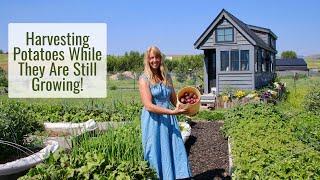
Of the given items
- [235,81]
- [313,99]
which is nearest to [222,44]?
[235,81]

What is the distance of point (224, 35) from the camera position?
62.2 feet

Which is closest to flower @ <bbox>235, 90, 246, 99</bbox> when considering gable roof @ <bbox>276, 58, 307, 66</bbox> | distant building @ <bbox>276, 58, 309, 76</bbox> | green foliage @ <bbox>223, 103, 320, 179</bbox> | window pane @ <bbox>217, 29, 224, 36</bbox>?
window pane @ <bbox>217, 29, 224, 36</bbox>

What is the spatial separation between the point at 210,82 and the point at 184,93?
16.3 metres

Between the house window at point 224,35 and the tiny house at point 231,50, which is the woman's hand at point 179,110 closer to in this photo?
the tiny house at point 231,50

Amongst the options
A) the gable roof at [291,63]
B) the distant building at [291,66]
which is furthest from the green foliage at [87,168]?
the gable roof at [291,63]

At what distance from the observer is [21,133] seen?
6465 millimetres

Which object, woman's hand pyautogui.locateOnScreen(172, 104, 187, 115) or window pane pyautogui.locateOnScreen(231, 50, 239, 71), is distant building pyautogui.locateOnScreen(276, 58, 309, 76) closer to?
window pane pyautogui.locateOnScreen(231, 50, 239, 71)

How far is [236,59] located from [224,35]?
1118 mm

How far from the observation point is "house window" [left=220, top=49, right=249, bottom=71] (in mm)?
18828

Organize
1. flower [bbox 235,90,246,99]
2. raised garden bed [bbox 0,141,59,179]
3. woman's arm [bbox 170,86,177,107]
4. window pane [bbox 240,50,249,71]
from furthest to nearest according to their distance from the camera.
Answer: window pane [bbox 240,50,249,71]
flower [bbox 235,90,246,99]
raised garden bed [bbox 0,141,59,179]
woman's arm [bbox 170,86,177,107]

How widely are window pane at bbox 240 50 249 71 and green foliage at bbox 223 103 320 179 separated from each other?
10328mm

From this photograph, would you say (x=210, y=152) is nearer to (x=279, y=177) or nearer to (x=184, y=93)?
(x=184, y=93)

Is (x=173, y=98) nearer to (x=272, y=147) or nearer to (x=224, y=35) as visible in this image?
(x=272, y=147)

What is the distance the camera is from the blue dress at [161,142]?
4.91 metres
